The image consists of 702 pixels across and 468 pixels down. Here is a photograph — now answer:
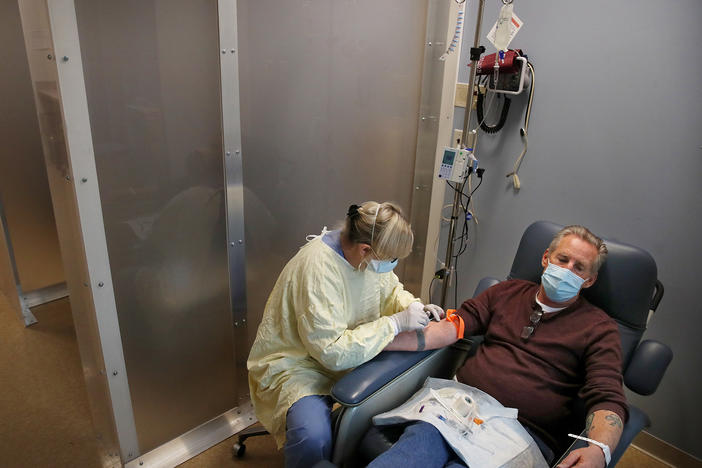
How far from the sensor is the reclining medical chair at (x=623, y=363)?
129cm

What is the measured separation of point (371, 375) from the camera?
1.33m

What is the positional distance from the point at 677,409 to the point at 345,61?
6.47 feet

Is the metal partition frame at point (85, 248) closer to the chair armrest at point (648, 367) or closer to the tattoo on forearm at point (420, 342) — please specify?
the tattoo on forearm at point (420, 342)

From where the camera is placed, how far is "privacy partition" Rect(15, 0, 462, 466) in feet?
4.20

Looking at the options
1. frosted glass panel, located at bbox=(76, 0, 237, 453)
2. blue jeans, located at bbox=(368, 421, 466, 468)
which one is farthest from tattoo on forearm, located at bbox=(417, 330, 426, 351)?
frosted glass panel, located at bbox=(76, 0, 237, 453)

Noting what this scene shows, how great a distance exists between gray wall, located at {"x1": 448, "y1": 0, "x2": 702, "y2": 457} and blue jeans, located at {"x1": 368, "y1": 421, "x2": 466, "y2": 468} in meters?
1.17

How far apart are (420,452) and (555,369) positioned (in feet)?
1.79

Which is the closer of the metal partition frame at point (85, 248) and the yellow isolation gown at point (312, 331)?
the metal partition frame at point (85, 248)

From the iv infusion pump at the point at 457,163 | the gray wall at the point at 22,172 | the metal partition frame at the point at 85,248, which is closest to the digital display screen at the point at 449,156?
the iv infusion pump at the point at 457,163

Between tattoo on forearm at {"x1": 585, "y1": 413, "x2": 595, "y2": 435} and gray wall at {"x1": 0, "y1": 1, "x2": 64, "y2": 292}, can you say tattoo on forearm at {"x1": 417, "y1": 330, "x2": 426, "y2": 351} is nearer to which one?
tattoo on forearm at {"x1": 585, "y1": 413, "x2": 595, "y2": 435}

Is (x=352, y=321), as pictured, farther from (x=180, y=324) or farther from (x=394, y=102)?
(x=394, y=102)

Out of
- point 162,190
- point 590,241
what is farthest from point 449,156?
point 162,190

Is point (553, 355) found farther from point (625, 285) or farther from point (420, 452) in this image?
point (420, 452)

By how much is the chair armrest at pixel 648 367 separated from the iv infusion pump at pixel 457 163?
0.99 meters
